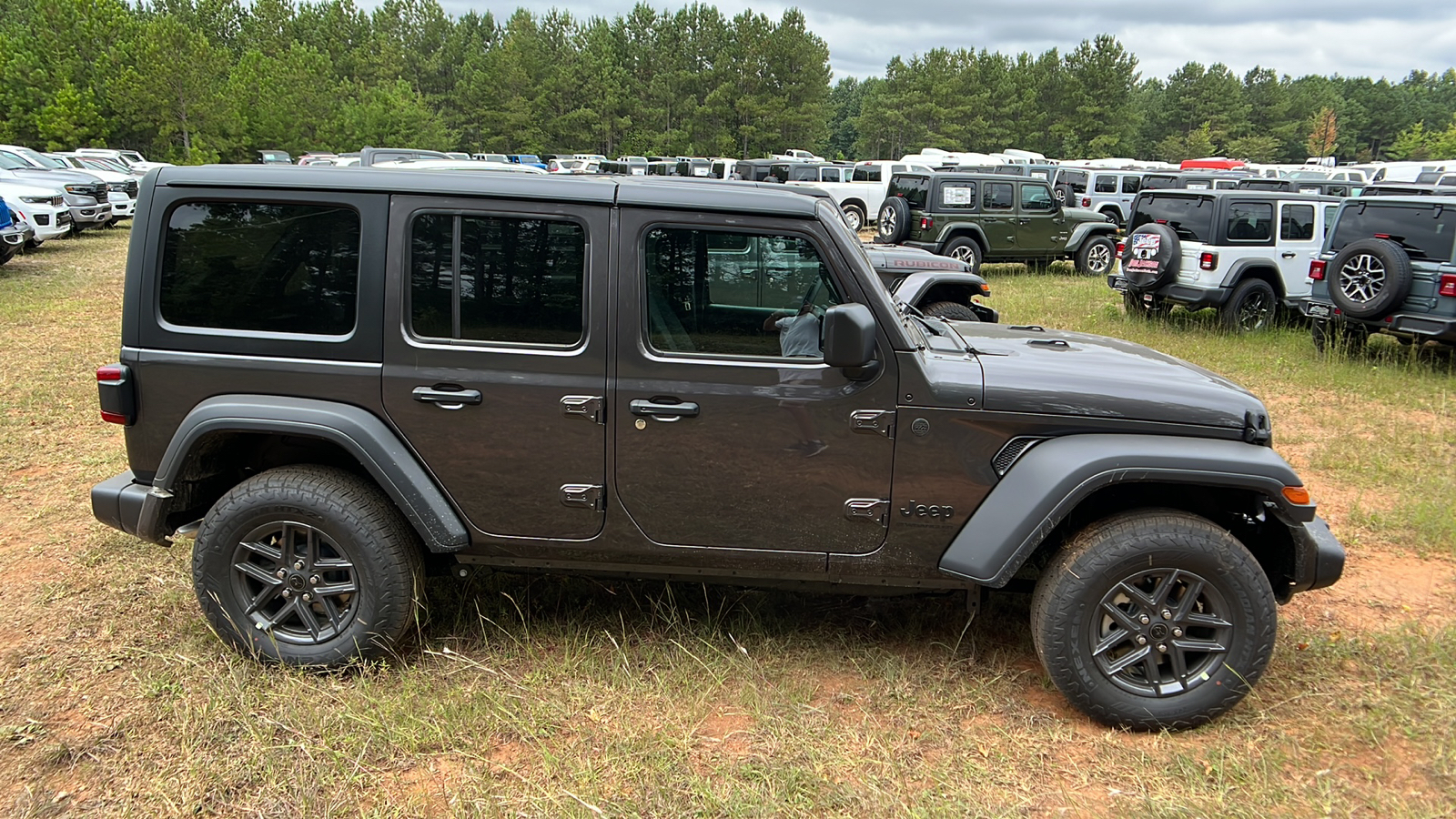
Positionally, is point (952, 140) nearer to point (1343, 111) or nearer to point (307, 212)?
point (1343, 111)

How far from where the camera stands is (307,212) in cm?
331

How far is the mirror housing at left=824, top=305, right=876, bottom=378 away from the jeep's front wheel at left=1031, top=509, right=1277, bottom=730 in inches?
42.4

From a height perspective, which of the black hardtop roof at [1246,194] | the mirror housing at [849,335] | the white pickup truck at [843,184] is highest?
the white pickup truck at [843,184]

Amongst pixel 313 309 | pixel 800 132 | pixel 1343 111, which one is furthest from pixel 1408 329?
pixel 1343 111

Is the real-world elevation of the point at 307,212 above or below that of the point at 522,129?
below

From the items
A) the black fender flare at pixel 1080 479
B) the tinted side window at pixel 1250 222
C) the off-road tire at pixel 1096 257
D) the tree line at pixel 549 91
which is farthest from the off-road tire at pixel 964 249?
the tree line at pixel 549 91

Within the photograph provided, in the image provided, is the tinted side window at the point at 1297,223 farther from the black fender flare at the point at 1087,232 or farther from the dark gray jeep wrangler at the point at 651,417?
the dark gray jeep wrangler at the point at 651,417

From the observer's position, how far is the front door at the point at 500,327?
3.25 meters

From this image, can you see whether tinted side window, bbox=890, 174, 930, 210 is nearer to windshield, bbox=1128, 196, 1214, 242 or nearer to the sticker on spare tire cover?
windshield, bbox=1128, 196, 1214, 242

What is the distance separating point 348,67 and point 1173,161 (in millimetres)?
58344

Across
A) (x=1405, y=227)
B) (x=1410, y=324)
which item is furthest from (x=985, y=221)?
(x=1410, y=324)

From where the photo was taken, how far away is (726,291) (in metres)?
3.28

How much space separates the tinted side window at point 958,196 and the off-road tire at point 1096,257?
2600 millimetres

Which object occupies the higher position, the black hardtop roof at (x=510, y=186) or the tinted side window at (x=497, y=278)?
the black hardtop roof at (x=510, y=186)
